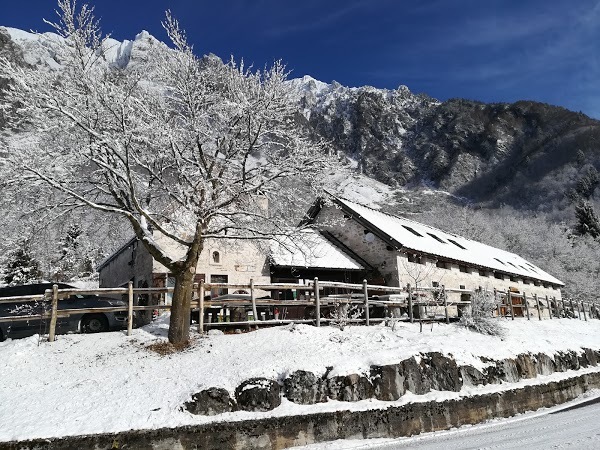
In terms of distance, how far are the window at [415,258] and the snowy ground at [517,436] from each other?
11552mm

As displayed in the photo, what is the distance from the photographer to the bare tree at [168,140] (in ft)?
35.7

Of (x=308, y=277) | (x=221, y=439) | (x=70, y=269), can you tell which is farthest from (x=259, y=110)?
(x=70, y=269)

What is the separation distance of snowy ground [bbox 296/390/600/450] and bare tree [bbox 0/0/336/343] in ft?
18.6

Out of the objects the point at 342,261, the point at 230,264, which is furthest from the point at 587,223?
the point at 230,264

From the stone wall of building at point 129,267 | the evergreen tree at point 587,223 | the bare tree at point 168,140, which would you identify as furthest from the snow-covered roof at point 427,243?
the evergreen tree at point 587,223

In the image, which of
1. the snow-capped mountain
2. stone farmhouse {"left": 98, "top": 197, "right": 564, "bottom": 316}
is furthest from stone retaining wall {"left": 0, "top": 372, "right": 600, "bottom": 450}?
the snow-capped mountain

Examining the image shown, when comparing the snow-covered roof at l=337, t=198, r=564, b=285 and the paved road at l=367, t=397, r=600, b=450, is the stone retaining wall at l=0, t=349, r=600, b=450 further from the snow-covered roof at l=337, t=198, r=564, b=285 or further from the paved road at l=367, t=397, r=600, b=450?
the snow-covered roof at l=337, t=198, r=564, b=285

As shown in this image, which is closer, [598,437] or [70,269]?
[598,437]

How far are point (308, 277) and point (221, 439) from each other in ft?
44.1

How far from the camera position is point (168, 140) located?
1128cm

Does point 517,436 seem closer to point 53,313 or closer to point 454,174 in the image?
point 53,313

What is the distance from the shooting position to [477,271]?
27.8 metres

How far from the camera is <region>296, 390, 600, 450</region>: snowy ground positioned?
746cm

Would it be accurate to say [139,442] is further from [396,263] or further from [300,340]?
[396,263]
